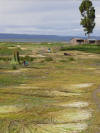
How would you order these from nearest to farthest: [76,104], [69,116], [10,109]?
[69,116], [10,109], [76,104]

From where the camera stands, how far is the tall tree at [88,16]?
102 meters

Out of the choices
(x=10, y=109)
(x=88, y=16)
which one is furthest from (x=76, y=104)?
(x=88, y=16)

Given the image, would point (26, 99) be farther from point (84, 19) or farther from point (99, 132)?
point (84, 19)

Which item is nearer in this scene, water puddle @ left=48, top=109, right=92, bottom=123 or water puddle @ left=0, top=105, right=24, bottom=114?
water puddle @ left=48, top=109, right=92, bottom=123

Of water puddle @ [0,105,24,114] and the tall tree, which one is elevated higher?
the tall tree

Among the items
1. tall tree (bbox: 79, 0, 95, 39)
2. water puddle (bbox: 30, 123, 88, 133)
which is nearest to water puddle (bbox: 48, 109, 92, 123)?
water puddle (bbox: 30, 123, 88, 133)

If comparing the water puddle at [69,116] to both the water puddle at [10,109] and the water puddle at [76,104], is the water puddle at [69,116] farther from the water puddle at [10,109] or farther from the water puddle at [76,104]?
the water puddle at [10,109]

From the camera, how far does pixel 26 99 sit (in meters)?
22.1

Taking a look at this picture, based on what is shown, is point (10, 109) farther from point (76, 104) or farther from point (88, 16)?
point (88, 16)

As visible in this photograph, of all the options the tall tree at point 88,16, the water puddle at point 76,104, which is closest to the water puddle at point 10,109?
the water puddle at point 76,104

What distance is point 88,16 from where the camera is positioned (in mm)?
103562

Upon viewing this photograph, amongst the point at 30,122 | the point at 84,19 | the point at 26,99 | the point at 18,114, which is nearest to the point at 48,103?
the point at 26,99

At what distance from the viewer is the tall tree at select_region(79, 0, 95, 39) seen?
102000 millimetres

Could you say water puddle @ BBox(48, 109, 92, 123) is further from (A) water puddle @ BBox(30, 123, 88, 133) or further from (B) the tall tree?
(B) the tall tree
